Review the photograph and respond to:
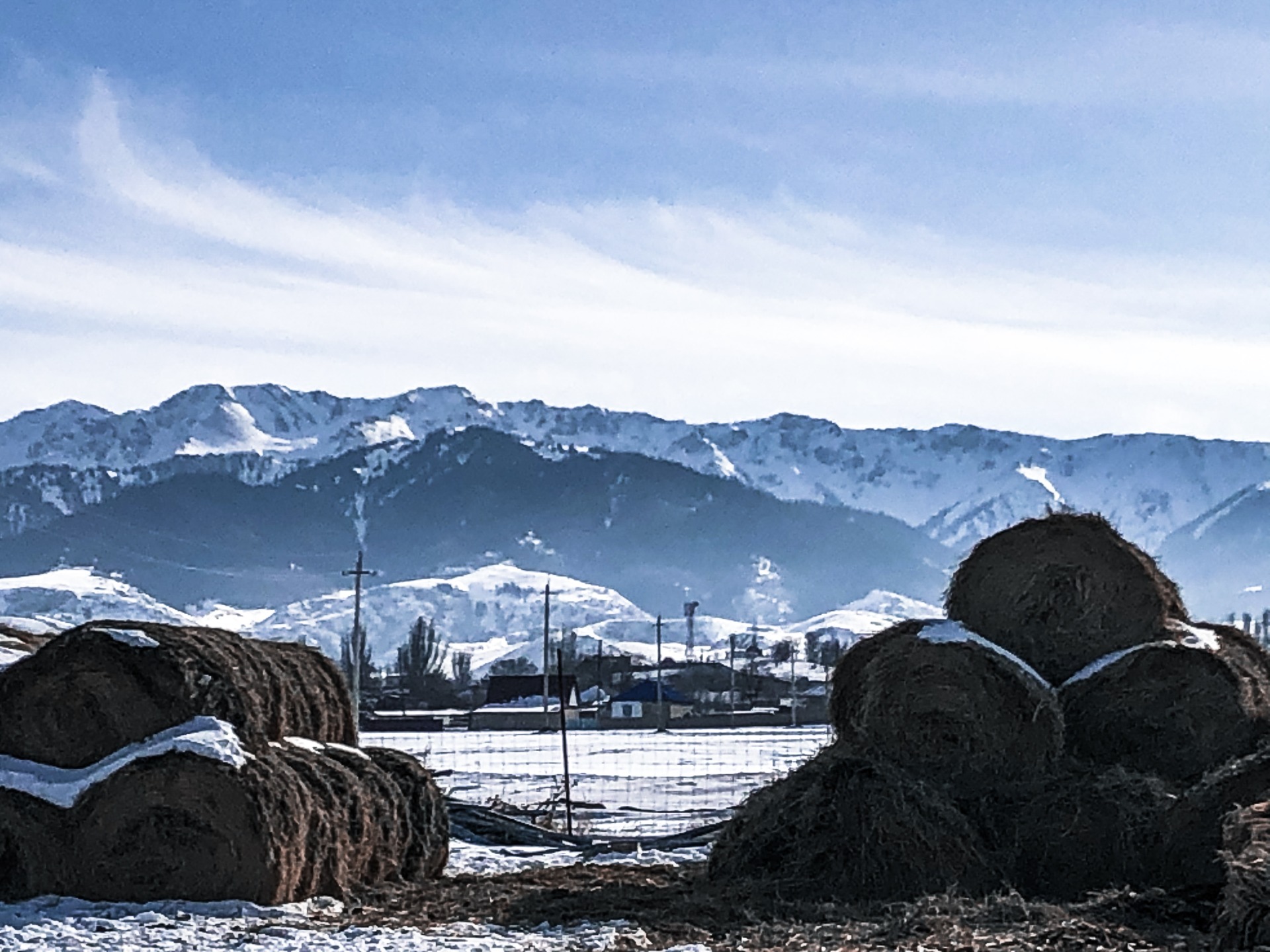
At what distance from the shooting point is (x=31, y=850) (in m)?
14.5

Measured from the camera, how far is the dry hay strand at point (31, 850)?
14430 mm

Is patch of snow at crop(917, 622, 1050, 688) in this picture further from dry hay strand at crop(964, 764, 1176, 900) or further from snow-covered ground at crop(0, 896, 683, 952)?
snow-covered ground at crop(0, 896, 683, 952)

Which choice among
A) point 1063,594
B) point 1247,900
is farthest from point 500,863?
point 1247,900

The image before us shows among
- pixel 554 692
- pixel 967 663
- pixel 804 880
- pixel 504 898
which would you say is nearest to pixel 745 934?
pixel 804 880

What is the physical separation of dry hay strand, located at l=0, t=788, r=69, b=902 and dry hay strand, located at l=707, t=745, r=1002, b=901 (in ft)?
17.6

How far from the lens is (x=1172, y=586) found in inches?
690

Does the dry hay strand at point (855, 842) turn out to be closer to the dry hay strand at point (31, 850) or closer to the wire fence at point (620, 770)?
the wire fence at point (620, 770)

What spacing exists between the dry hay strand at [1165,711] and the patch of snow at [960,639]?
520mm

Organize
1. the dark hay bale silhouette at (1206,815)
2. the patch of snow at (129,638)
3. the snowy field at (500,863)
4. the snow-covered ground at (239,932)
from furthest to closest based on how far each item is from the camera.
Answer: the patch of snow at (129,638) → the dark hay bale silhouette at (1206,815) → the snowy field at (500,863) → the snow-covered ground at (239,932)

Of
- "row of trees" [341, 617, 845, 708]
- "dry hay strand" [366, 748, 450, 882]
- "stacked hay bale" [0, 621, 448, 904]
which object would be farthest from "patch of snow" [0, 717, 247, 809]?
"row of trees" [341, 617, 845, 708]

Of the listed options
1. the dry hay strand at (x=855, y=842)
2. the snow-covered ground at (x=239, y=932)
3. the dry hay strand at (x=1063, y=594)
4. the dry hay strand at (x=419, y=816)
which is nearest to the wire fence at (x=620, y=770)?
the dry hay strand at (x=855, y=842)

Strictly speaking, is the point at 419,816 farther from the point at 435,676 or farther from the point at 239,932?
the point at 435,676

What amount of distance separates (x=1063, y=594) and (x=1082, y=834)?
2.66m

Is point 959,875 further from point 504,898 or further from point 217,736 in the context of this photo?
point 217,736
